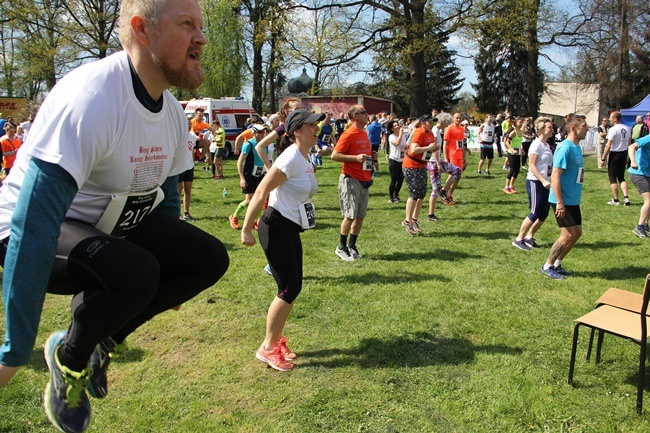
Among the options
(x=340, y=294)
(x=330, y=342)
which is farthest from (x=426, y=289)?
(x=330, y=342)

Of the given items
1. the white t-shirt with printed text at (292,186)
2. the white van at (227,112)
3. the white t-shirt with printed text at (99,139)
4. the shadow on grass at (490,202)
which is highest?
the white van at (227,112)

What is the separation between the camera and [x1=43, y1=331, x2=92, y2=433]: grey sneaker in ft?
6.61

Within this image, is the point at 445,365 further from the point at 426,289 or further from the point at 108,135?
the point at 108,135

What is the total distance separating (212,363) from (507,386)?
7.58 ft

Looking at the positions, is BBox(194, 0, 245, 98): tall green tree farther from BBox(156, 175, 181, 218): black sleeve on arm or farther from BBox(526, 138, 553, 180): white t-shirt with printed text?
BBox(156, 175, 181, 218): black sleeve on arm

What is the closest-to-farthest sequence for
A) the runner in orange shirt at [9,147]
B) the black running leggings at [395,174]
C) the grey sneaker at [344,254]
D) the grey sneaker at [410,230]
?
the grey sneaker at [344,254]
the grey sneaker at [410,230]
the runner in orange shirt at [9,147]
the black running leggings at [395,174]

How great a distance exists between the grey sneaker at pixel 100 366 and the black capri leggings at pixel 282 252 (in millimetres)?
1668

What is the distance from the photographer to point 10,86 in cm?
4072

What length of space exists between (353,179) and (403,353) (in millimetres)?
3553

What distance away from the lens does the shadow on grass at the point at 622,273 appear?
6.52 meters

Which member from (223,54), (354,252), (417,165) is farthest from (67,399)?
(223,54)

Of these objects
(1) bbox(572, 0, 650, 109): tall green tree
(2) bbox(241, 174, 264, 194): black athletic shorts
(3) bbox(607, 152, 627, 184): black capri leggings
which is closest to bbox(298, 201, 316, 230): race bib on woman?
(2) bbox(241, 174, 264, 194): black athletic shorts

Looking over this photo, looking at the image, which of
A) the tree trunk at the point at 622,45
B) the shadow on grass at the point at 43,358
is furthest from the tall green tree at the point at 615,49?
the shadow on grass at the point at 43,358

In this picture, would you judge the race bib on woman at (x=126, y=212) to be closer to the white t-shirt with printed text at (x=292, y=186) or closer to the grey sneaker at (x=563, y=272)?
the white t-shirt with printed text at (x=292, y=186)
